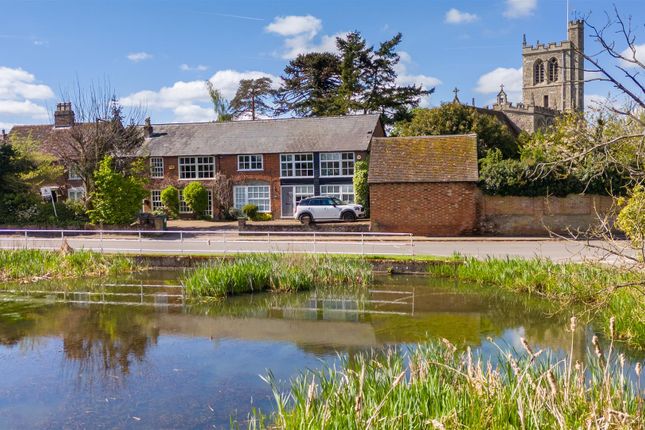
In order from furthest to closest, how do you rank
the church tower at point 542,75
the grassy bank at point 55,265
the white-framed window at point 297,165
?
the church tower at point 542,75, the white-framed window at point 297,165, the grassy bank at point 55,265

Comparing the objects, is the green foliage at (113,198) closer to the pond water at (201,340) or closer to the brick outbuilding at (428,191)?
the brick outbuilding at (428,191)

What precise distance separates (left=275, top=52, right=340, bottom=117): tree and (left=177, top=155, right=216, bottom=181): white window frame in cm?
1788

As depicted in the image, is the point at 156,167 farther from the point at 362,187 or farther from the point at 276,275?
the point at 276,275

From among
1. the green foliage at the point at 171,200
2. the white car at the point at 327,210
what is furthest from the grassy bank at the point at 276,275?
the green foliage at the point at 171,200

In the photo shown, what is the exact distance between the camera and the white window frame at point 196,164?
136ft

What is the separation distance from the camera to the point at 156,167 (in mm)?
42656

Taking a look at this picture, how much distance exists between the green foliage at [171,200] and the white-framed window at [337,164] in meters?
9.86

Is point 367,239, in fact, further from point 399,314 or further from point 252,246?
point 399,314

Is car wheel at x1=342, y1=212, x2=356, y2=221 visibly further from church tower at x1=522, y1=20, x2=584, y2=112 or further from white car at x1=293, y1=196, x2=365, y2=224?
church tower at x1=522, y1=20, x2=584, y2=112

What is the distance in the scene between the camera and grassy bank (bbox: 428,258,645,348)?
35.3ft

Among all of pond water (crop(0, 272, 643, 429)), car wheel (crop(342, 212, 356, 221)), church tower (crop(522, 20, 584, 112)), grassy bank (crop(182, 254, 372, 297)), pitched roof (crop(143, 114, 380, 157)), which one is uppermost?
church tower (crop(522, 20, 584, 112))

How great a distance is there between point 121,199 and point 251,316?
19.1m

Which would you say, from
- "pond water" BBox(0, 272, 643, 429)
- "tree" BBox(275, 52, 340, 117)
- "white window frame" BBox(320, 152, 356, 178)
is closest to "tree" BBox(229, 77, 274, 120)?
"tree" BBox(275, 52, 340, 117)

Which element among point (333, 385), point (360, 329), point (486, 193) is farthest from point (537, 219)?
point (333, 385)
